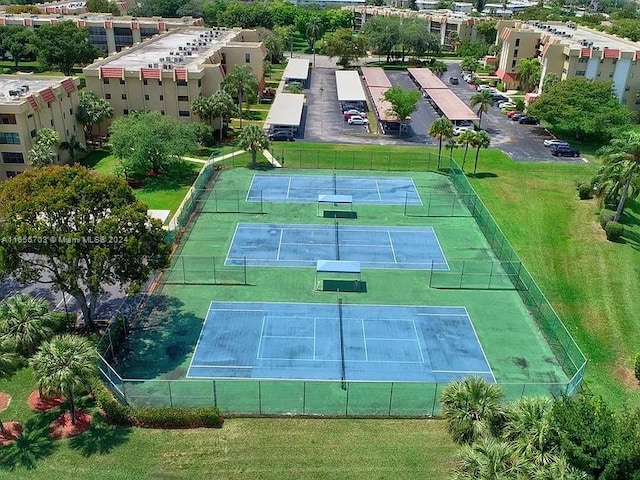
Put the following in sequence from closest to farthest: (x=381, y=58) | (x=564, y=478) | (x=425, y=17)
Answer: (x=564, y=478)
(x=381, y=58)
(x=425, y=17)

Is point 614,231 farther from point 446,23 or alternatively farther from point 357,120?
point 446,23

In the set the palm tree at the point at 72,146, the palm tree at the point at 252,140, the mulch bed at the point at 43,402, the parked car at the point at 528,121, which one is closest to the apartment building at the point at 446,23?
the parked car at the point at 528,121

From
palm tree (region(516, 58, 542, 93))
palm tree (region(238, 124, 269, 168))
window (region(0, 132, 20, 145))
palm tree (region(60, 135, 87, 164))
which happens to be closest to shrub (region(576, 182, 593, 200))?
palm tree (region(238, 124, 269, 168))

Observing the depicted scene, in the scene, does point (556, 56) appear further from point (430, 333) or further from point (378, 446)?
point (378, 446)

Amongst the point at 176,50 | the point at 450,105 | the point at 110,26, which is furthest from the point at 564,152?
the point at 110,26

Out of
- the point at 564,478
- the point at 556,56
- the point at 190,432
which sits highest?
the point at 556,56

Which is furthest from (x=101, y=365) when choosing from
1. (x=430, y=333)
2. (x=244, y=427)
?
(x=430, y=333)

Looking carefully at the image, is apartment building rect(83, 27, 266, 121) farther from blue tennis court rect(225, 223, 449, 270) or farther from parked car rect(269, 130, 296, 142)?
blue tennis court rect(225, 223, 449, 270)
